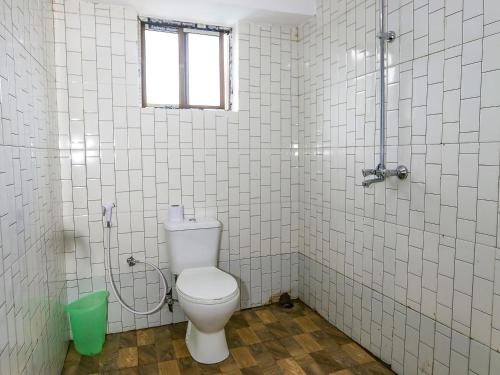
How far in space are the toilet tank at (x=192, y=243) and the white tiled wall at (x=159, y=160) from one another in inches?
6.8

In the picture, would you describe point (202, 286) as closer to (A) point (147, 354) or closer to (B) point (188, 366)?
(B) point (188, 366)

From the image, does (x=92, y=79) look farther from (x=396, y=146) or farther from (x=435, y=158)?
(x=435, y=158)

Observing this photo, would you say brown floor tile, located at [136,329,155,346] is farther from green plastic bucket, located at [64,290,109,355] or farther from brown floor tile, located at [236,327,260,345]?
brown floor tile, located at [236,327,260,345]

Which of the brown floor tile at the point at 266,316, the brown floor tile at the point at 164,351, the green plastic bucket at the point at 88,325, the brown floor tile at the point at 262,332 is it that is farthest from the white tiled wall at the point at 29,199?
the brown floor tile at the point at 266,316

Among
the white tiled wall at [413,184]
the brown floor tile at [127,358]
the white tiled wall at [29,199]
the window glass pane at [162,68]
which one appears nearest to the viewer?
the white tiled wall at [29,199]

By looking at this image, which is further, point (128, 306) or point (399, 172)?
point (128, 306)

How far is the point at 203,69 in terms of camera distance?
267 centimetres

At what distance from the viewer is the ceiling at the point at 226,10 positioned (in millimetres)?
2291

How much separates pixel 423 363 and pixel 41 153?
2.16m

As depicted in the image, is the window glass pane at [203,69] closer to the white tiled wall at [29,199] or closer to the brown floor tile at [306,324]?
the white tiled wall at [29,199]

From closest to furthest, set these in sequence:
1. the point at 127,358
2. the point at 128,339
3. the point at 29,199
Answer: the point at 29,199 → the point at 127,358 → the point at 128,339

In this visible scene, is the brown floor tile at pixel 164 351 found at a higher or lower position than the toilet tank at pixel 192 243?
lower

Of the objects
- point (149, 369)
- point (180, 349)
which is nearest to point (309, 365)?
point (180, 349)

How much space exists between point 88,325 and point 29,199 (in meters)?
1.01
